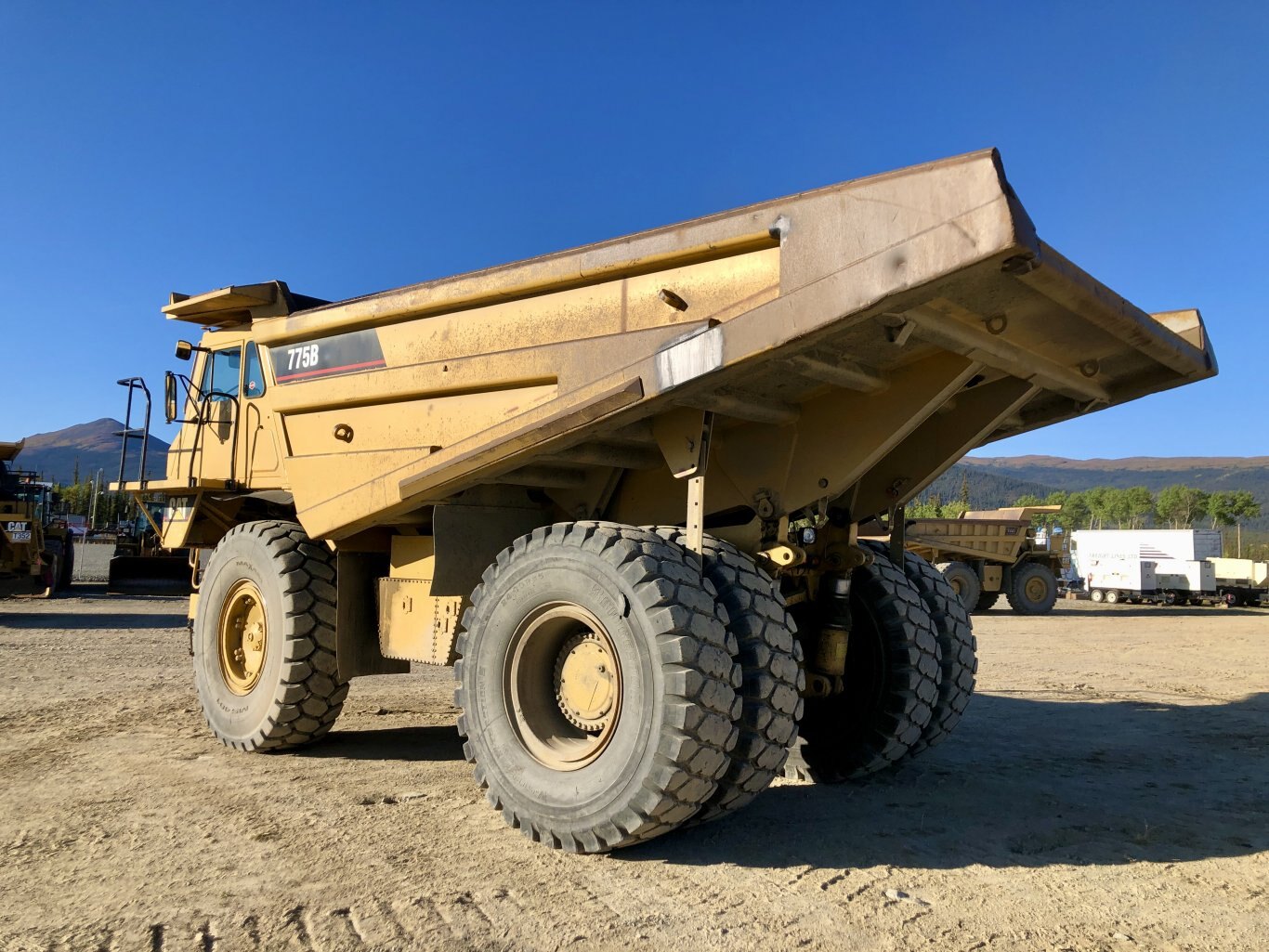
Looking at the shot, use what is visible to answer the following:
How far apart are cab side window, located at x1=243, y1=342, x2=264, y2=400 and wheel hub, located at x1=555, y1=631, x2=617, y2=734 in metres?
3.27

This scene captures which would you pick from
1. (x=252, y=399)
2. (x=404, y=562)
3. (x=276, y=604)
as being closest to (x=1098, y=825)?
(x=404, y=562)

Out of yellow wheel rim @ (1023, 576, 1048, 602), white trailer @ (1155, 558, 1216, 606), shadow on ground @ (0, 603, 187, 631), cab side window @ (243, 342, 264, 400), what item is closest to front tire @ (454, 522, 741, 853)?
cab side window @ (243, 342, 264, 400)

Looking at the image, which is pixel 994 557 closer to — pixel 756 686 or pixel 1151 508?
pixel 756 686

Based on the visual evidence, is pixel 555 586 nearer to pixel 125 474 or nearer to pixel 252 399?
pixel 252 399

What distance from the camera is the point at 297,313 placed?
5.43m

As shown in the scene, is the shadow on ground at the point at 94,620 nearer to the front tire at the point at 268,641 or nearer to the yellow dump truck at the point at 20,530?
the yellow dump truck at the point at 20,530

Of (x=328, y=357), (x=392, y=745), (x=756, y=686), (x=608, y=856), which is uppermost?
(x=328, y=357)

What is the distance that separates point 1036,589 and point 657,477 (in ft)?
66.4

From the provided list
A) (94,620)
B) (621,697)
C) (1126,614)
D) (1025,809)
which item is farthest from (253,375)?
(1126,614)

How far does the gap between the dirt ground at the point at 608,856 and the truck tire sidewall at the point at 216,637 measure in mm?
194

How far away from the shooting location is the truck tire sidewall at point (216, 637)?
5.34 m

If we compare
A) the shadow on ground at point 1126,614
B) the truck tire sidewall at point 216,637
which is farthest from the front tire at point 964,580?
→ the truck tire sidewall at point 216,637

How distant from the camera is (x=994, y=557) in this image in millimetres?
21312

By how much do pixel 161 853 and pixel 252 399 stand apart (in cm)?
333
